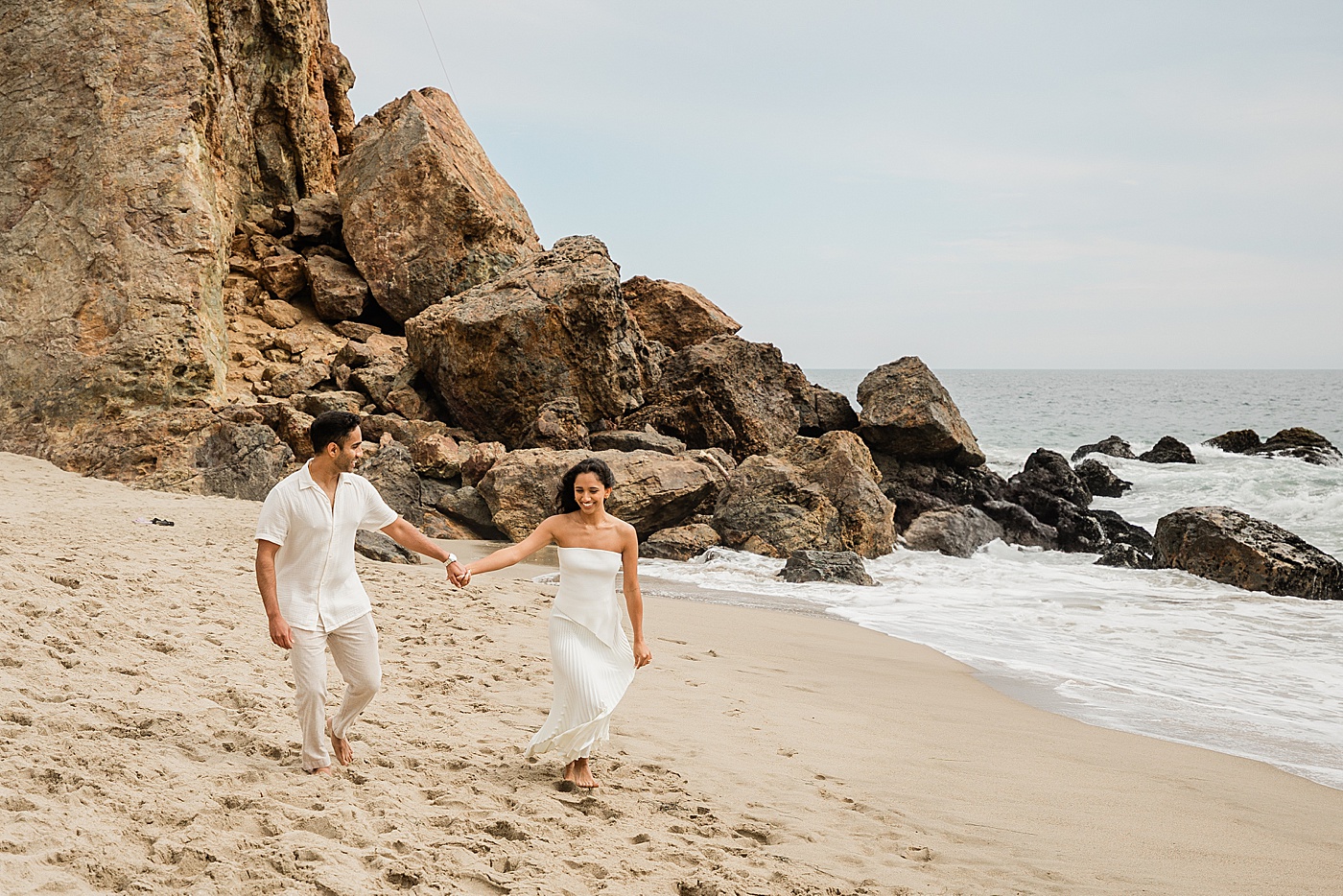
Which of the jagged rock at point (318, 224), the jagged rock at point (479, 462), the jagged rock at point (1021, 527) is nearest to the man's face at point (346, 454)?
the jagged rock at point (479, 462)

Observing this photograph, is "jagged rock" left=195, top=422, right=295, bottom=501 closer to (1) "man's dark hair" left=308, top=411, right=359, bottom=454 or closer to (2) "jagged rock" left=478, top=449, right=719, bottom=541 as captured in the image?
(2) "jagged rock" left=478, top=449, right=719, bottom=541

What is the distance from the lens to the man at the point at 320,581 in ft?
12.5

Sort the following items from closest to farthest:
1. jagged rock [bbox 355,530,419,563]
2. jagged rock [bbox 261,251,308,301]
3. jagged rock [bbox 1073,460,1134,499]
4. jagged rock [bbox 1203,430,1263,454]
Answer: jagged rock [bbox 355,530,419,563], jagged rock [bbox 261,251,308,301], jagged rock [bbox 1073,460,1134,499], jagged rock [bbox 1203,430,1263,454]

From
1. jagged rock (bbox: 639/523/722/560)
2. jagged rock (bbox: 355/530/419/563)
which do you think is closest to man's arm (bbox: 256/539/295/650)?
jagged rock (bbox: 355/530/419/563)

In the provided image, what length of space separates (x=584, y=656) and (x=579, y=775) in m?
0.50

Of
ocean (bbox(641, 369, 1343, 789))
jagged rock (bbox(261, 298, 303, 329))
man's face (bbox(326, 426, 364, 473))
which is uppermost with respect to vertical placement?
jagged rock (bbox(261, 298, 303, 329))

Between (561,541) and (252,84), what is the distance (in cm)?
1966

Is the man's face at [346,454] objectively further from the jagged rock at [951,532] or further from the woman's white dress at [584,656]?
the jagged rock at [951,532]

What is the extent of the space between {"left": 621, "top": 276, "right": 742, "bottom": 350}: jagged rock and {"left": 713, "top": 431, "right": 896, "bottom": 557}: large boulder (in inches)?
278

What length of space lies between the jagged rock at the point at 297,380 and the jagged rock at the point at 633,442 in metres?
4.95

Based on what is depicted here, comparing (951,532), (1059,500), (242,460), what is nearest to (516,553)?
(242,460)

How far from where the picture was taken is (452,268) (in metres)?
18.3

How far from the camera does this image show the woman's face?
14.0 ft

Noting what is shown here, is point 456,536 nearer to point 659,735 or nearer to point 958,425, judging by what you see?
point 659,735
